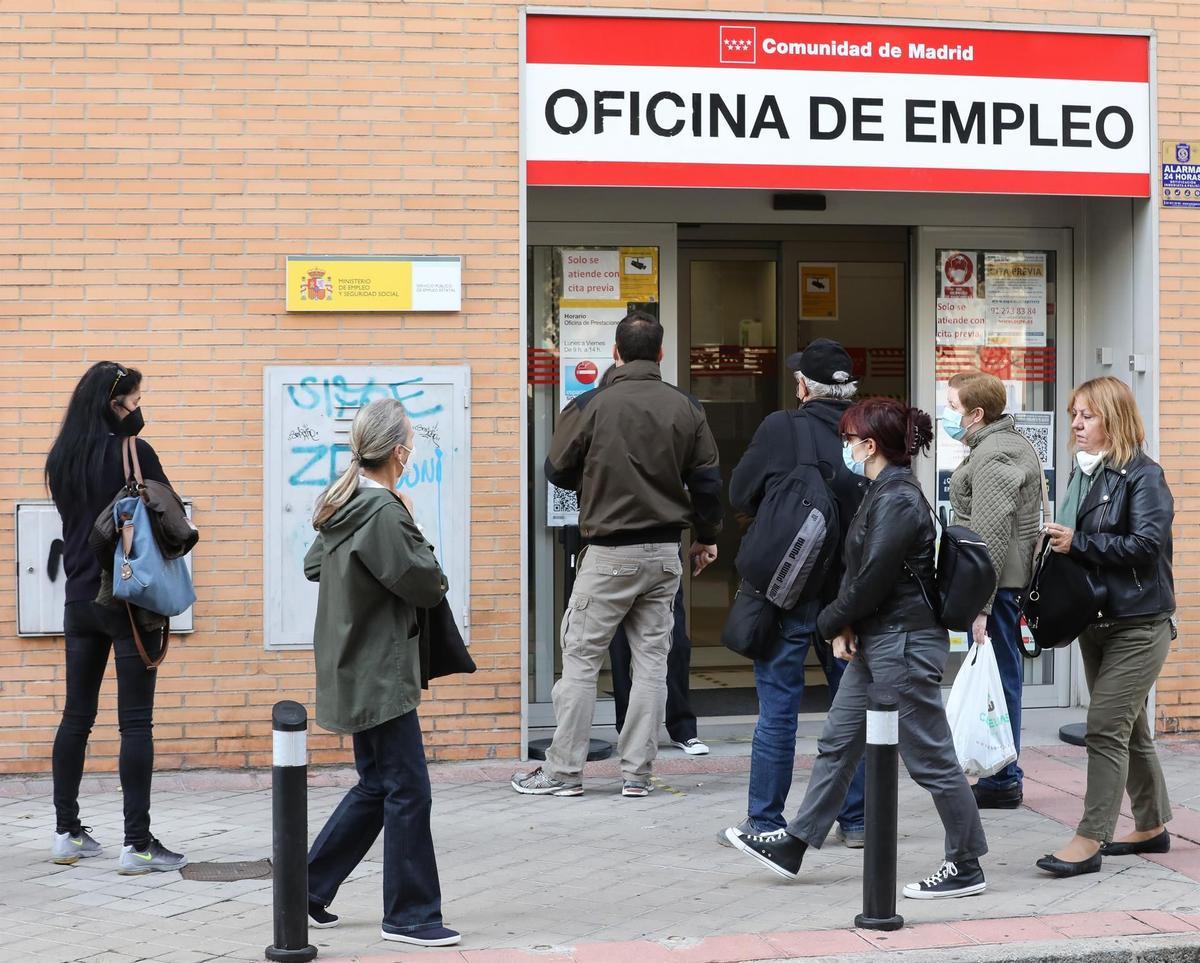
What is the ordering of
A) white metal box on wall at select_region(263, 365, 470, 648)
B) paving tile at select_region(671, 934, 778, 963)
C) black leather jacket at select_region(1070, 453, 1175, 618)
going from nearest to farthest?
paving tile at select_region(671, 934, 778, 963) → black leather jacket at select_region(1070, 453, 1175, 618) → white metal box on wall at select_region(263, 365, 470, 648)

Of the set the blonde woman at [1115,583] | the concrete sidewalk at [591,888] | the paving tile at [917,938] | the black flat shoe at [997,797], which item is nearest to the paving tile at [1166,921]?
the concrete sidewalk at [591,888]

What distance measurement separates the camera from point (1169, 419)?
858cm

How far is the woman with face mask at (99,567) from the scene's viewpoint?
6.02 metres

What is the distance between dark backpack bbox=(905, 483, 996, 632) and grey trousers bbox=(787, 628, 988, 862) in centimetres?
12

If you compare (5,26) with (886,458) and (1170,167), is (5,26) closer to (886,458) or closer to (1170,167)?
(886,458)

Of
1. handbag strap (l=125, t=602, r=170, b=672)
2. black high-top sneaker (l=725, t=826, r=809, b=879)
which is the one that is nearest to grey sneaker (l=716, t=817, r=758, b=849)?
black high-top sneaker (l=725, t=826, r=809, b=879)

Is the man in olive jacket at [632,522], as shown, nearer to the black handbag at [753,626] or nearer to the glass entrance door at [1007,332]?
the black handbag at [753,626]

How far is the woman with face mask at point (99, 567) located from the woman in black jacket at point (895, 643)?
2.41m

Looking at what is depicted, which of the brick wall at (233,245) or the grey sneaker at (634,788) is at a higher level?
the brick wall at (233,245)

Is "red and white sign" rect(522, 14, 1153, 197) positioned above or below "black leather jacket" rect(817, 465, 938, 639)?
above

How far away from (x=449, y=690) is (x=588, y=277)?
2425 millimetres

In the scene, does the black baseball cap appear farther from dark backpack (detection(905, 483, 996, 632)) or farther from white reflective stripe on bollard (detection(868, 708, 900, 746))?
white reflective stripe on bollard (detection(868, 708, 900, 746))

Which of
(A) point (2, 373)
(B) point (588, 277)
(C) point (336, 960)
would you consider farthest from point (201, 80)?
(C) point (336, 960)

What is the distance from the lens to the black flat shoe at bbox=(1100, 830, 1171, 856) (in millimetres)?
6230
